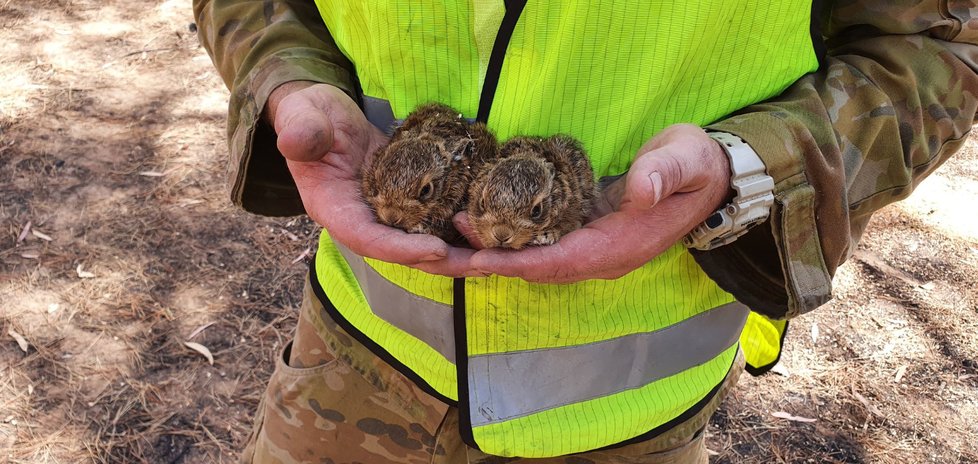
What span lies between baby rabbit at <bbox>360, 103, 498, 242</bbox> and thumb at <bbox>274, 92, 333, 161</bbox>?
1.17 feet

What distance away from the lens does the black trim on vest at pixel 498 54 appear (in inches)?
77.0

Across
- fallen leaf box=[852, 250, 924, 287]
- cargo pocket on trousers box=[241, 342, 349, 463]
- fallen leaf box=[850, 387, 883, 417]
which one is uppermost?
cargo pocket on trousers box=[241, 342, 349, 463]

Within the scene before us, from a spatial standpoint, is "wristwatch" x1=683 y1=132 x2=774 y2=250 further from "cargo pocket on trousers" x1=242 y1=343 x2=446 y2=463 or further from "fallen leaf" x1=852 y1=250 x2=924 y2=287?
"fallen leaf" x1=852 y1=250 x2=924 y2=287

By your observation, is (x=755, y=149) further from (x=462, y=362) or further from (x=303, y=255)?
(x=303, y=255)

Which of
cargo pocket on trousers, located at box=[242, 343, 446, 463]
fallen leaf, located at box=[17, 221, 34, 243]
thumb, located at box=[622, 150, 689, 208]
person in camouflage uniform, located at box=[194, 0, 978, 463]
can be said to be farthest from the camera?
fallen leaf, located at box=[17, 221, 34, 243]

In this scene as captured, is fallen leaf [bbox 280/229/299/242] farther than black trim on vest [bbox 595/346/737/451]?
Yes

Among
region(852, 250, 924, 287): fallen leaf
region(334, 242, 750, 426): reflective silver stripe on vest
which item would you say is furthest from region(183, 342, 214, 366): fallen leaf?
region(852, 250, 924, 287): fallen leaf

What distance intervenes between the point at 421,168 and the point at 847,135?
49.5 inches

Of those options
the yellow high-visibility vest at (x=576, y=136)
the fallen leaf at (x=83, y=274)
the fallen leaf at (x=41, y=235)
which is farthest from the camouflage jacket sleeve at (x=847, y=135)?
the fallen leaf at (x=41, y=235)

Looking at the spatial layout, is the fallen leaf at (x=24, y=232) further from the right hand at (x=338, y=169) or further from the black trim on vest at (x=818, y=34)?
the black trim on vest at (x=818, y=34)

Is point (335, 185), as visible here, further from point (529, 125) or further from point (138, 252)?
point (138, 252)

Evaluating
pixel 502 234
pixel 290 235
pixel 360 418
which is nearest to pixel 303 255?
pixel 290 235

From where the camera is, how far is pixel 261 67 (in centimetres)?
240

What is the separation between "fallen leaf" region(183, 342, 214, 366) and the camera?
4.88 metres
